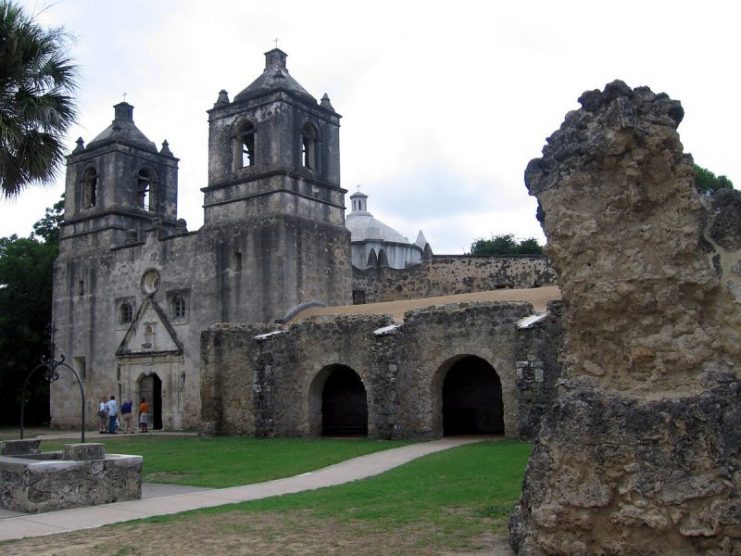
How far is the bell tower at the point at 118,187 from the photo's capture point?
1201 inches

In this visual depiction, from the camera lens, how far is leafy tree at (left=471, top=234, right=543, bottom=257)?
45531 millimetres

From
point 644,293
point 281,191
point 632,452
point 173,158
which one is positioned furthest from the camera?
point 173,158

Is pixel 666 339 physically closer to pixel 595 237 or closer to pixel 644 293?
pixel 644 293

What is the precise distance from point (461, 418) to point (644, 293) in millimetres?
16328

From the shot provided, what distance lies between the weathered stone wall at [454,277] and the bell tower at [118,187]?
844 centimetres

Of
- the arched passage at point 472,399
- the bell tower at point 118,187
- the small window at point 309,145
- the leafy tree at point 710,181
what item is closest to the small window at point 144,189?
the bell tower at point 118,187

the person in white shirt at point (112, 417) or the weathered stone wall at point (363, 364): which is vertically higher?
the weathered stone wall at point (363, 364)

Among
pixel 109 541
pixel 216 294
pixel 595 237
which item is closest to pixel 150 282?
pixel 216 294

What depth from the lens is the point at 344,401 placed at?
23.3 m

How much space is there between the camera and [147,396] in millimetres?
27953

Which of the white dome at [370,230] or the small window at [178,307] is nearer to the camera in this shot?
the small window at [178,307]

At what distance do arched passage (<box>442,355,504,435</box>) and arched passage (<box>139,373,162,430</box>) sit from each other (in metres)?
11.8

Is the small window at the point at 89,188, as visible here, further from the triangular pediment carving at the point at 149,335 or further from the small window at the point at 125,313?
the triangular pediment carving at the point at 149,335

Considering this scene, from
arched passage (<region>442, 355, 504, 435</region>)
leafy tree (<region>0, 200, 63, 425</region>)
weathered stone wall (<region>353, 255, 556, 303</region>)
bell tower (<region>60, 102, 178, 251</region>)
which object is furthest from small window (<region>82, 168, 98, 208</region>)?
arched passage (<region>442, 355, 504, 435</region>)
